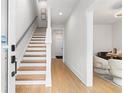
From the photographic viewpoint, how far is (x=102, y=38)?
27.7 feet

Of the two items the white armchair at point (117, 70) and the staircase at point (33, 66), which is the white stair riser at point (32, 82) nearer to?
the staircase at point (33, 66)

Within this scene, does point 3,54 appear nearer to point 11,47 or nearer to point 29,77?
point 11,47

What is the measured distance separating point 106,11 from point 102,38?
260 cm

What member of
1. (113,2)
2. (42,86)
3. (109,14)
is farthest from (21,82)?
(109,14)

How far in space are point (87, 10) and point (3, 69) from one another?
330 cm

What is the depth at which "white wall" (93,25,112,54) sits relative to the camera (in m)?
8.39

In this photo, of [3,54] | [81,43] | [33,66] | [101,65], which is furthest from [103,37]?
[3,54]

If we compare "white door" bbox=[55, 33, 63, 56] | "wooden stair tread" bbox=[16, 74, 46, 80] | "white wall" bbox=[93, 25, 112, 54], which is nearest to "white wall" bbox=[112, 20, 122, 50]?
"white wall" bbox=[93, 25, 112, 54]

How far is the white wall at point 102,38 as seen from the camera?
8.39 m

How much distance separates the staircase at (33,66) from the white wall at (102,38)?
340 centimetres

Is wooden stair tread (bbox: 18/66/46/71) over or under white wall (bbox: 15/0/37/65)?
under

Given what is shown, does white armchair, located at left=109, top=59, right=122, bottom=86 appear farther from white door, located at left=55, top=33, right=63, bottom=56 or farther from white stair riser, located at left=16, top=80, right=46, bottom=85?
white door, located at left=55, top=33, right=63, bottom=56

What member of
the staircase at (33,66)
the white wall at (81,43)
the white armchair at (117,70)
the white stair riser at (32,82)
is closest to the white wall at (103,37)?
the white wall at (81,43)

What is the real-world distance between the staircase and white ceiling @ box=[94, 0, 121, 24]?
2686 mm
